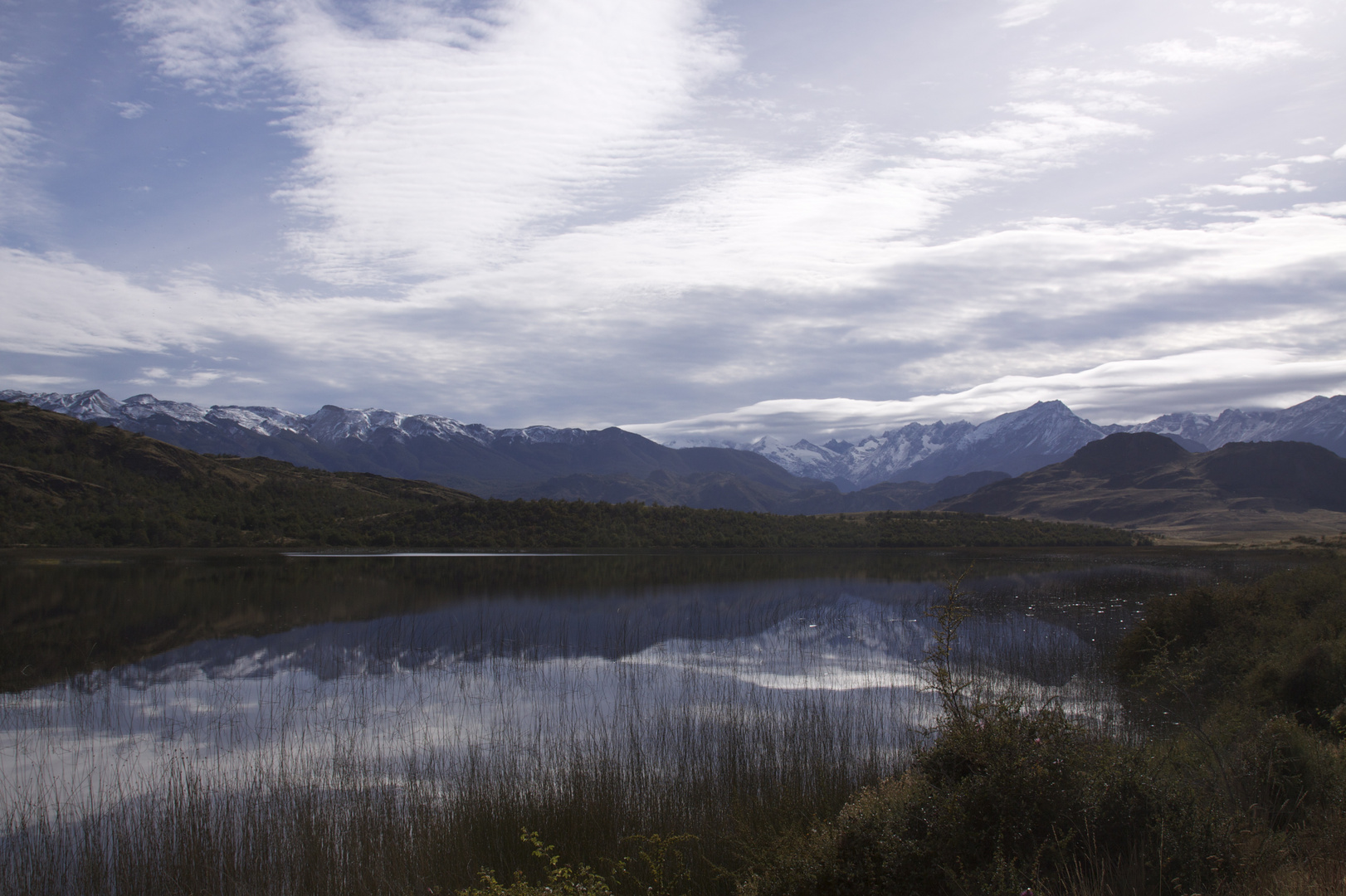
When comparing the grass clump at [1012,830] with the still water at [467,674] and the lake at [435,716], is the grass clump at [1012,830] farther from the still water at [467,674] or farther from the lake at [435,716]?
the still water at [467,674]

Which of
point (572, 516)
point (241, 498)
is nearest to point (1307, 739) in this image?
point (572, 516)

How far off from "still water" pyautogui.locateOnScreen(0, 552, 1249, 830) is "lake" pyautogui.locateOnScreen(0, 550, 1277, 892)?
0.32ft

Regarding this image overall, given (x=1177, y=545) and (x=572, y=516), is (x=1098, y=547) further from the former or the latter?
(x=572, y=516)

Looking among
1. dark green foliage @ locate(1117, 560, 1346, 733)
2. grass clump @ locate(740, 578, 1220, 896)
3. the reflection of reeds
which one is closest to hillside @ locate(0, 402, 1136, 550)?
the reflection of reeds

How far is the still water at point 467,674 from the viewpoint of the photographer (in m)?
12.7

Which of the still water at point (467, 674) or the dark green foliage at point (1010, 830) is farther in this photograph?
the still water at point (467, 674)

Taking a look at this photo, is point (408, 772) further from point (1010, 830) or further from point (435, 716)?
point (1010, 830)

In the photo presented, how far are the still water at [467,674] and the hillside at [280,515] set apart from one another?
29.6 m

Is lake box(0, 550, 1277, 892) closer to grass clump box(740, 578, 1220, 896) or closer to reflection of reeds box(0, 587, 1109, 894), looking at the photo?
reflection of reeds box(0, 587, 1109, 894)

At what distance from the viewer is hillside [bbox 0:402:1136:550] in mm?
69125

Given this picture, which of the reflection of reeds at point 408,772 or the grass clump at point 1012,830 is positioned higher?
the grass clump at point 1012,830

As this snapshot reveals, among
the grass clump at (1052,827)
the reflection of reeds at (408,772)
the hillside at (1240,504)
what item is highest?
the grass clump at (1052,827)

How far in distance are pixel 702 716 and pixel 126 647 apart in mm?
17845

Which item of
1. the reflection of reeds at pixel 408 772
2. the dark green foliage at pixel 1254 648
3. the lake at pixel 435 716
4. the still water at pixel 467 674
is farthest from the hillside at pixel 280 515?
the dark green foliage at pixel 1254 648
